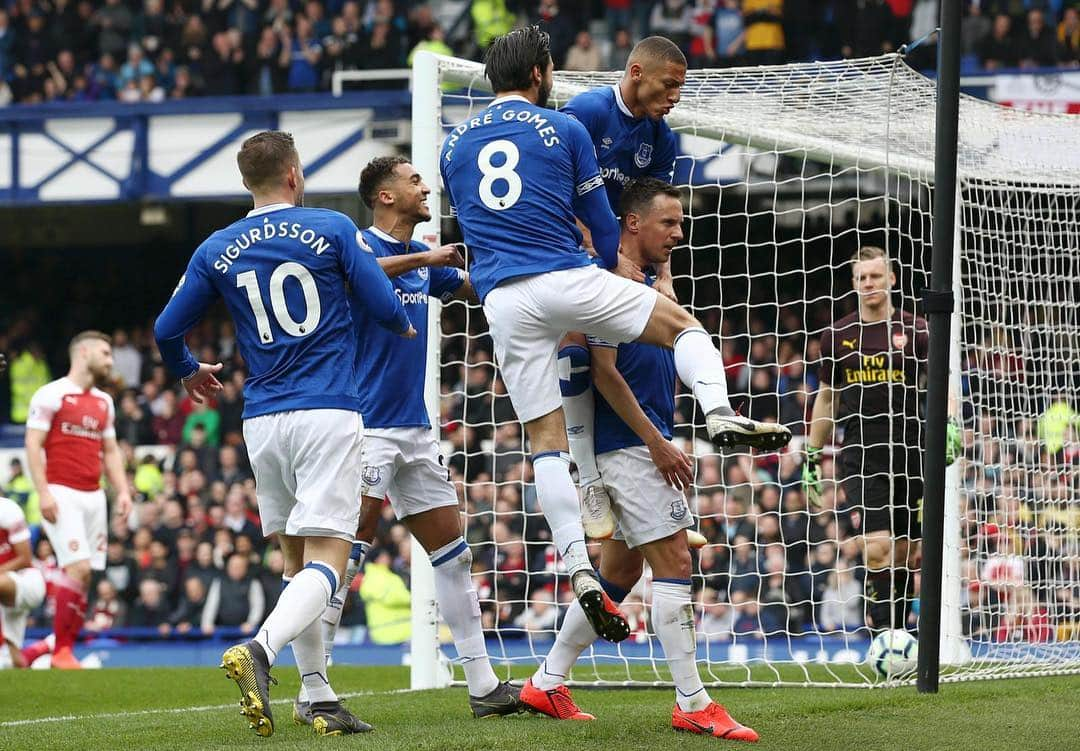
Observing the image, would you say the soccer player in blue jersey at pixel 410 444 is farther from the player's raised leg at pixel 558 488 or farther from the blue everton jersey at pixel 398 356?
the player's raised leg at pixel 558 488

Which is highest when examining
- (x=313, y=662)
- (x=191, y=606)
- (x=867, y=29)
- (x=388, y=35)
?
(x=388, y=35)

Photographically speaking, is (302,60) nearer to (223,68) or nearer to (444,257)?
(223,68)

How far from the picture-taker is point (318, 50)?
63.9 feet

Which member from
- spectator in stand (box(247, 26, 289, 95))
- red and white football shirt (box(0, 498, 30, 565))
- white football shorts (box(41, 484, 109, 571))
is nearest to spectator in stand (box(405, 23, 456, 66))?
spectator in stand (box(247, 26, 289, 95))

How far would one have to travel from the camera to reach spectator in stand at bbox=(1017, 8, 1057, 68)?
16.7 m

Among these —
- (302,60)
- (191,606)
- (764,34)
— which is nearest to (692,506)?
(191,606)

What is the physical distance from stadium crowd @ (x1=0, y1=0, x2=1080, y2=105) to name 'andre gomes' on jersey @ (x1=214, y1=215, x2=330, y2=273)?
41.3 ft

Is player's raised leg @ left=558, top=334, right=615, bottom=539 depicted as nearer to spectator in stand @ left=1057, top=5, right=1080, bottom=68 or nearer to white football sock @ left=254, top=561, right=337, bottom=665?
white football sock @ left=254, top=561, right=337, bottom=665

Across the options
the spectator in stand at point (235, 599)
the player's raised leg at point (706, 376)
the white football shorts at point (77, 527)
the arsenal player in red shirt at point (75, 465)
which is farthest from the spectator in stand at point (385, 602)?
the player's raised leg at point (706, 376)

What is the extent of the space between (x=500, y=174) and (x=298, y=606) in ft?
Result: 5.77

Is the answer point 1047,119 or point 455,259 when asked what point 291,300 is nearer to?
point 455,259

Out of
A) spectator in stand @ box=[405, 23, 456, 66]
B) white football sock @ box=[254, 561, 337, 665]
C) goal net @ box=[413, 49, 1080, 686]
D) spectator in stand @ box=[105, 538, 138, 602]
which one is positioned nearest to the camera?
white football sock @ box=[254, 561, 337, 665]

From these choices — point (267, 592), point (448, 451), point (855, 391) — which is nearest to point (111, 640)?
point (267, 592)

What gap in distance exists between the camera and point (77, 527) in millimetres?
11227
